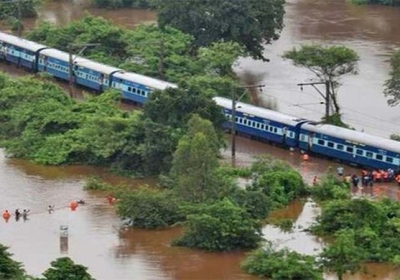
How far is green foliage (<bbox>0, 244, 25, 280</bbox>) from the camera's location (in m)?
32.9

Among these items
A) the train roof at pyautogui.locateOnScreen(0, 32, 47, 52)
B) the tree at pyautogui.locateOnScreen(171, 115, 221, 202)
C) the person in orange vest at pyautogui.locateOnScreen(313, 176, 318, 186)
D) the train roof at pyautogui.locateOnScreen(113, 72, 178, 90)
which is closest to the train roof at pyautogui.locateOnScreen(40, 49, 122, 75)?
the train roof at pyautogui.locateOnScreen(113, 72, 178, 90)

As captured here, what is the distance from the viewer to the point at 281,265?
3466 cm

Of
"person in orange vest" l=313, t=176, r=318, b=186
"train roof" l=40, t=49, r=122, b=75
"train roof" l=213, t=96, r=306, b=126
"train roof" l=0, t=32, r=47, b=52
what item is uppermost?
"train roof" l=0, t=32, r=47, b=52

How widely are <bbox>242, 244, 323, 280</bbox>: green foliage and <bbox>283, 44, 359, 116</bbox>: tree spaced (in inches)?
607

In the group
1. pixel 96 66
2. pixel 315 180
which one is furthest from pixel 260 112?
pixel 96 66

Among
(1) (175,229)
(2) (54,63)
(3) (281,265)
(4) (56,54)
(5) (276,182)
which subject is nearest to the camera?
(3) (281,265)

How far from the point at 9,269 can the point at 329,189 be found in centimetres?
1220

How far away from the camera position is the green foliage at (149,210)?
39.2 meters

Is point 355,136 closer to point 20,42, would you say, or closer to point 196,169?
point 196,169

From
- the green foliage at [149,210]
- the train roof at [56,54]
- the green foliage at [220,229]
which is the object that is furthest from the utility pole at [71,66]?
the green foliage at [220,229]

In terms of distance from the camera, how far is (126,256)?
37219mm

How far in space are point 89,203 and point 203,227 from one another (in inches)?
241

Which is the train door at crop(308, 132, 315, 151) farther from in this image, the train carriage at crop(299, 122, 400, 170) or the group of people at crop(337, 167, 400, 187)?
the group of people at crop(337, 167, 400, 187)

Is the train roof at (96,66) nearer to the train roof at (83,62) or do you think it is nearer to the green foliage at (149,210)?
the train roof at (83,62)
